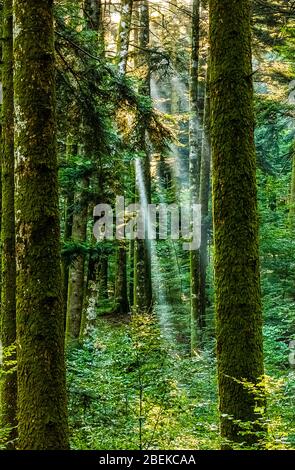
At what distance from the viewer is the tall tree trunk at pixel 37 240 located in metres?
3.99

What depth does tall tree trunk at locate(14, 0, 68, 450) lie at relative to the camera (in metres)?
3.99

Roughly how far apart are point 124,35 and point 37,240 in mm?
9022

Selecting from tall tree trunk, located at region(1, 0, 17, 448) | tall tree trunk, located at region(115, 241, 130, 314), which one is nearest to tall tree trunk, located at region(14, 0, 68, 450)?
tall tree trunk, located at region(1, 0, 17, 448)

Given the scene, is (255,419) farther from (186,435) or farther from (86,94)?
(86,94)

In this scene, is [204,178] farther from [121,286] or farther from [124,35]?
Answer: [121,286]

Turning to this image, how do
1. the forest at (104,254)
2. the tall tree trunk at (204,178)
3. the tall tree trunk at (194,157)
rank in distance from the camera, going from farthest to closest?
1. the tall tree trunk at (204,178)
2. the tall tree trunk at (194,157)
3. the forest at (104,254)

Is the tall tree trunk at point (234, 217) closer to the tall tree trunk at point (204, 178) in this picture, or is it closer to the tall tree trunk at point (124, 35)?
the tall tree trunk at point (124, 35)

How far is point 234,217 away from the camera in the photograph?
456 cm

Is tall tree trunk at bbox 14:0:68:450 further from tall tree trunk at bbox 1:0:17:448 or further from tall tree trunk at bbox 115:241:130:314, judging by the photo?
tall tree trunk at bbox 115:241:130:314

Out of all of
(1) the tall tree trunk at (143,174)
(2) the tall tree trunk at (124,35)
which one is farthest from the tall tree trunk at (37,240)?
(1) the tall tree trunk at (143,174)

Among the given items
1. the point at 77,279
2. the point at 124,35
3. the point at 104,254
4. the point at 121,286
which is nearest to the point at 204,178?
the point at 124,35

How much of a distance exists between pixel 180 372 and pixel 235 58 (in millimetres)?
5767

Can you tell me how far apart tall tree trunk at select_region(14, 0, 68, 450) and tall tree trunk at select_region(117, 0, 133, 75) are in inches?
290

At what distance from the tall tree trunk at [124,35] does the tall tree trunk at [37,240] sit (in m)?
7.37
